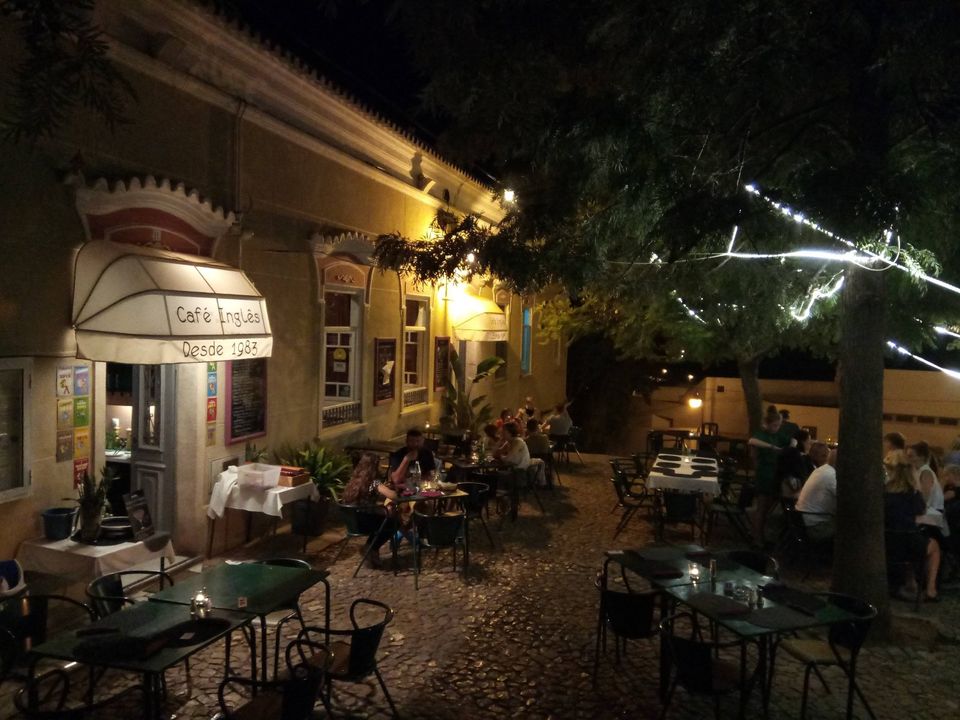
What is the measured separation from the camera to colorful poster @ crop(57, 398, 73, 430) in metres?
5.97

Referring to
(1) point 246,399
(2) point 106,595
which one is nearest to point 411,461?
(1) point 246,399

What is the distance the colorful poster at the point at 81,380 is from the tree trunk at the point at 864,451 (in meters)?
6.38

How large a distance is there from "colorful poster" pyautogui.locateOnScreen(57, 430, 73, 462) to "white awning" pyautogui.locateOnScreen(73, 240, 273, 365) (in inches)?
25.7

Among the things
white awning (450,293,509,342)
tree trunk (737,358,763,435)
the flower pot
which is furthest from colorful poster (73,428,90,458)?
tree trunk (737,358,763,435)

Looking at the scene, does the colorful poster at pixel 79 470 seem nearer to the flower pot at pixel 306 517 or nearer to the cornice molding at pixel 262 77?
the flower pot at pixel 306 517

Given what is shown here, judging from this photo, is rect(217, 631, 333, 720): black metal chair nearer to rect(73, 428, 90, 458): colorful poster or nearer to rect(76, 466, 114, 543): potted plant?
rect(76, 466, 114, 543): potted plant

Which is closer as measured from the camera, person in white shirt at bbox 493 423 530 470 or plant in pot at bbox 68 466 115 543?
plant in pot at bbox 68 466 115 543

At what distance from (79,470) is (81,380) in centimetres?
76

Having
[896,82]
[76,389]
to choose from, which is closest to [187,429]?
[76,389]

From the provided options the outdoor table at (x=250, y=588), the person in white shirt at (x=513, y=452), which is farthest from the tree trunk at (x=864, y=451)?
the person in white shirt at (x=513, y=452)

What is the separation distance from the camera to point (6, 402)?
557cm

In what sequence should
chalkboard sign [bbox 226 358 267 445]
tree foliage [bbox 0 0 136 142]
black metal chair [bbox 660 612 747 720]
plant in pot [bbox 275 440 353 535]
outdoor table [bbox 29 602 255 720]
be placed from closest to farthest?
tree foliage [bbox 0 0 136 142] → outdoor table [bbox 29 602 255 720] → black metal chair [bbox 660 612 747 720] → chalkboard sign [bbox 226 358 267 445] → plant in pot [bbox 275 440 353 535]

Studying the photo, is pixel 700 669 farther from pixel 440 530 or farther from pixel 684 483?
pixel 684 483

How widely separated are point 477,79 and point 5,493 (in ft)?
16.7
